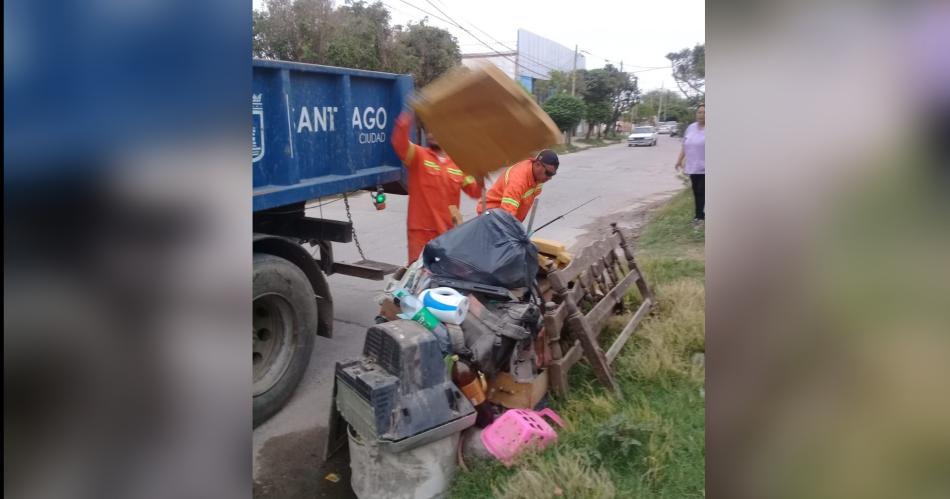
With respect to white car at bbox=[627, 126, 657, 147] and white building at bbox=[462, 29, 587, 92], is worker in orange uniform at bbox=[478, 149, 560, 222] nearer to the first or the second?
white building at bbox=[462, 29, 587, 92]

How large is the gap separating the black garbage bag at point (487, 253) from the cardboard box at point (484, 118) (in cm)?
35

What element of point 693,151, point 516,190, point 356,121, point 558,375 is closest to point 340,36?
point 693,151

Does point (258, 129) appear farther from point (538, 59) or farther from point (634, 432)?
point (538, 59)

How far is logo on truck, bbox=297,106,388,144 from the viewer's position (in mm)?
4108

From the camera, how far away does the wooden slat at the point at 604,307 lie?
4.15 m

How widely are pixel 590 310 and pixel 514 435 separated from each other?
1.43 m

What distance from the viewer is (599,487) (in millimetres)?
2850

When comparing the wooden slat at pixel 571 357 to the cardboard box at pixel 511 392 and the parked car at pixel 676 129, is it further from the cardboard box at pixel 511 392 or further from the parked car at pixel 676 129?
the parked car at pixel 676 129

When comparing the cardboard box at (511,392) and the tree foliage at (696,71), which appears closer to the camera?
the tree foliage at (696,71)

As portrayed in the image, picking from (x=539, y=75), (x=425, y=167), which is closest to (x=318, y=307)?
(x=425, y=167)

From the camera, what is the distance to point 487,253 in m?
3.54

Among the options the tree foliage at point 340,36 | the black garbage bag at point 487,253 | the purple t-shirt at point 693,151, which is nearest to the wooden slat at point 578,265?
the black garbage bag at point 487,253
